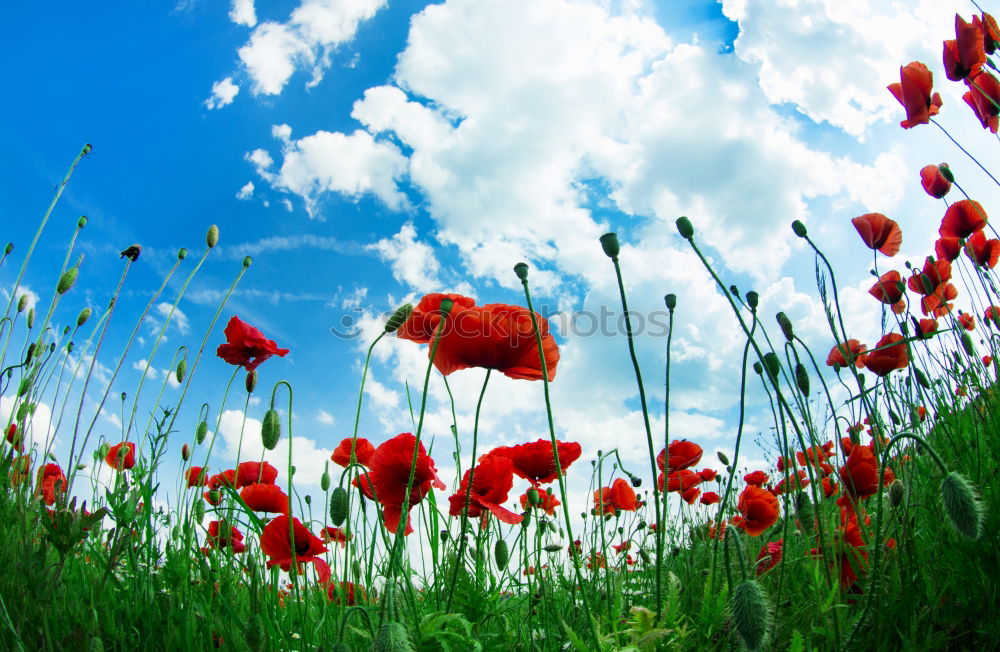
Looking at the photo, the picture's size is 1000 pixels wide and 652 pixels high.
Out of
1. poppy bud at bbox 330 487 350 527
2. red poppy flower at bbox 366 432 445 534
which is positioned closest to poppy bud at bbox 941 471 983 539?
red poppy flower at bbox 366 432 445 534

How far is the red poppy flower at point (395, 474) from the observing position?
2.10 metres

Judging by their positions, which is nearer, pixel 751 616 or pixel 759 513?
pixel 751 616

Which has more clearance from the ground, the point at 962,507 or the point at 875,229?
the point at 875,229

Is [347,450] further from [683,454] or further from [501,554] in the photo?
[683,454]

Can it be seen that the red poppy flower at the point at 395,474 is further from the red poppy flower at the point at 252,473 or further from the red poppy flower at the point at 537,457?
the red poppy flower at the point at 252,473


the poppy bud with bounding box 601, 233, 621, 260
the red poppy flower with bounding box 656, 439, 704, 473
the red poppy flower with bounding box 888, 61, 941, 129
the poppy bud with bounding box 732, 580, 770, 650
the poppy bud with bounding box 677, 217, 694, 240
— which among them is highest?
the red poppy flower with bounding box 888, 61, 941, 129

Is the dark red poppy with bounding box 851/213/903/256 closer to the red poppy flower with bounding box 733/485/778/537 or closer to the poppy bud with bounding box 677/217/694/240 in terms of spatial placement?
the red poppy flower with bounding box 733/485/778/537

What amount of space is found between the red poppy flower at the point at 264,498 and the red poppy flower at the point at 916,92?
3569 mm

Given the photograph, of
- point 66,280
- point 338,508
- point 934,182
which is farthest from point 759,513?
point 66,280

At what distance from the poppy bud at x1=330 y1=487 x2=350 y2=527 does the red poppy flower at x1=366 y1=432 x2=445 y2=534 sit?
Result: 144 millimetres

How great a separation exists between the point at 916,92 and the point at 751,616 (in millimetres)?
3094

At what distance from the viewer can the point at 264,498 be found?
2.65 meters

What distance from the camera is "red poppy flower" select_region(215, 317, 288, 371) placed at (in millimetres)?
2834

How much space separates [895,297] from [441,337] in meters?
2.67
